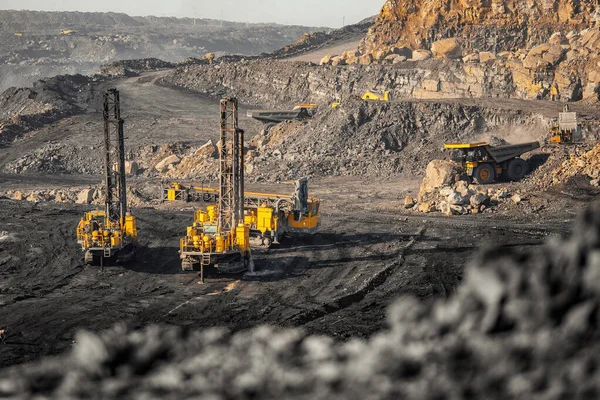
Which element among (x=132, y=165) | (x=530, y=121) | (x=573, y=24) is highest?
(x=573, y=24)

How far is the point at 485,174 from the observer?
41.8 meters

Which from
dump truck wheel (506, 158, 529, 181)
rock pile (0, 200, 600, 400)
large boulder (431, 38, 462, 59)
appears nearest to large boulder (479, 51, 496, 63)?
large boulder (431, 38, 462, 59)

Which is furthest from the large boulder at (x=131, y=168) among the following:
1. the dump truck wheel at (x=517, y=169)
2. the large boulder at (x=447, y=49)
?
the large boulder at (x=447, y=49)

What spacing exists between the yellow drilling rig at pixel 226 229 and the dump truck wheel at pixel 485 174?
50.5 ft

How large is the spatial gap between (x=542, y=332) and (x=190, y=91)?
7653 centimetres

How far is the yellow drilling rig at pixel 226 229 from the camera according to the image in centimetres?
2703

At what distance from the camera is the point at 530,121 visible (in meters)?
51.0

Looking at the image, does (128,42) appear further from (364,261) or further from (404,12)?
(364,261)

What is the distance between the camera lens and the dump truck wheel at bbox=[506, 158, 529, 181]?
138ft

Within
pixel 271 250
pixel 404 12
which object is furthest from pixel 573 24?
pixel 271 250

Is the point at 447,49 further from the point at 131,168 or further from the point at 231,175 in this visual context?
the point at 231,175

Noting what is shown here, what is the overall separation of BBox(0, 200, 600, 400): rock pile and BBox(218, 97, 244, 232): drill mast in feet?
68.9

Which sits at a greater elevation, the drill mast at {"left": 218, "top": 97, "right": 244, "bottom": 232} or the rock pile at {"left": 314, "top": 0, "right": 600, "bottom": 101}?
the rock pile at {"left": 314, "top": 0, "right": 600, "bottom": 101}

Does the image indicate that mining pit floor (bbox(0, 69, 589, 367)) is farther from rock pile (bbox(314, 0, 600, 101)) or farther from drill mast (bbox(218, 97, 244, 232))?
rock pile (bbox(314, 0, 600, 101))
